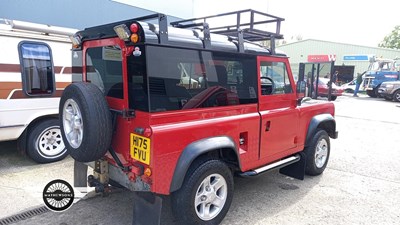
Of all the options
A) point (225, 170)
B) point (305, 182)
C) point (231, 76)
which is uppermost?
point (231, 76)

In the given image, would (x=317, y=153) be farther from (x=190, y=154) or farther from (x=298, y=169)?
(x=190, y=154)

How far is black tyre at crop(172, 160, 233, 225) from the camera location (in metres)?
2.88

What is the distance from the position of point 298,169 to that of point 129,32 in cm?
322

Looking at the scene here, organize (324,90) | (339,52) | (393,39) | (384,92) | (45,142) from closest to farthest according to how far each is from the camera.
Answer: (45,142) → (324,90) → (384,92) → (339,52) → (393,39)

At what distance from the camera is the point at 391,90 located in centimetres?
1873

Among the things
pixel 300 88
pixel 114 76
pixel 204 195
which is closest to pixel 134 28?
pixel 114 76

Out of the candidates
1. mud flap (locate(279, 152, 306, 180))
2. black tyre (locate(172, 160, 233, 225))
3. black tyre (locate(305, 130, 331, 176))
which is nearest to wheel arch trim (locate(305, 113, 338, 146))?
black tyre (locate(305, 130, 331, 176))

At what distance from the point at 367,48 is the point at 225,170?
3205 cm

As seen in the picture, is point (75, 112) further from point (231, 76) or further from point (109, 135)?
point (231, 76)

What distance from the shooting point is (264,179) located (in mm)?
4680

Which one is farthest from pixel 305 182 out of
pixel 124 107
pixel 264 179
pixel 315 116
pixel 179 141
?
pixel 124 107

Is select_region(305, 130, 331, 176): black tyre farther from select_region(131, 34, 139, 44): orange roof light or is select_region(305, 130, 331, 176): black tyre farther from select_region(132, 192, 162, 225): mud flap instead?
select_region(131, 34, 139, 44): orange roof light

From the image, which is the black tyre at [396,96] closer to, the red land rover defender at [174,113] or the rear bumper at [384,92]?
the rear bumper at [384,92]

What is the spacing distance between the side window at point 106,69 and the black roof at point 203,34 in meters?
0.15
